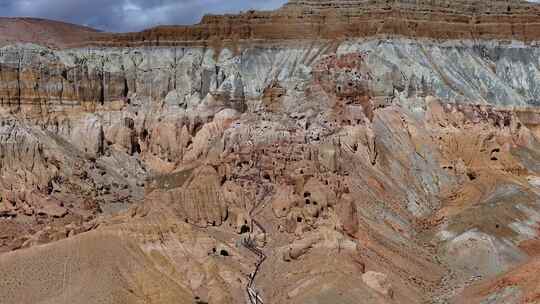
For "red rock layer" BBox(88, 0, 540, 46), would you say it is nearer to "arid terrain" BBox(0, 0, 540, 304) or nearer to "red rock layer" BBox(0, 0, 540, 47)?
"red rock layer" BBox(0, 0, 540, 47)

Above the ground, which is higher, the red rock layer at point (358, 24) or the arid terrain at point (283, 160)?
the red rock layer at point (358, 24)

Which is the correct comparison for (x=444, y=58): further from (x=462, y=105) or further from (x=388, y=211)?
(x=388, y=211)

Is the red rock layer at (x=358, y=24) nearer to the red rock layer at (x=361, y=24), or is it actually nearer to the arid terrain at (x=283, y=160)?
the red rock layer at (x=361, y=24)

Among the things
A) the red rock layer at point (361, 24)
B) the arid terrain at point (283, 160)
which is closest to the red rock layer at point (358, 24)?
the red rock layer at point (361, 24)

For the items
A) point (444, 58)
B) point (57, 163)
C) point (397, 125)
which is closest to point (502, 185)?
point (397, 125)

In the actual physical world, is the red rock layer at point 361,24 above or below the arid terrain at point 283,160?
above

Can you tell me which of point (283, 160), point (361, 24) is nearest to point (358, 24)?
point (361, 24)

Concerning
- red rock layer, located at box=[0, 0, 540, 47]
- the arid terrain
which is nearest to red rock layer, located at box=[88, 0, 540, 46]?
red rock layer, located at box=[0, 0, 540, 47]

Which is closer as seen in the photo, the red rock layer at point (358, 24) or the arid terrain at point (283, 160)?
the arid terrain at point (283, 160)

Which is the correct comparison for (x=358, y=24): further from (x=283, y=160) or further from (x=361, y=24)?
(x=283, y=160)
